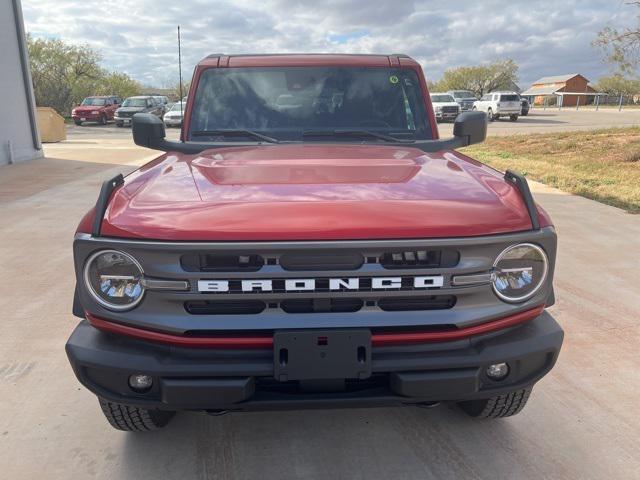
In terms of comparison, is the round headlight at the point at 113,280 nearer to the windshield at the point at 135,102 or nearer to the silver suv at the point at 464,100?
the windshield at the point at 135,102

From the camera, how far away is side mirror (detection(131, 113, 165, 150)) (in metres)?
3.34

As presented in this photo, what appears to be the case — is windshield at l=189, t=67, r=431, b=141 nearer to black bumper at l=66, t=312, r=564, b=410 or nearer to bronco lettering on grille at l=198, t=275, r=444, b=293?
bronco lettering on grille at l=198, t=275, r=444, b=293

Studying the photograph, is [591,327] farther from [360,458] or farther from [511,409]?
[360,458]

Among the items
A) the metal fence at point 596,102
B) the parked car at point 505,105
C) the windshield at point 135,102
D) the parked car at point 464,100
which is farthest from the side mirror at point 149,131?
the metal fence at point 596,102

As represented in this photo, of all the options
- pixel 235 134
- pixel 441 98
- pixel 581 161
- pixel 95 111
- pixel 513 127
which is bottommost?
pixel 513 127

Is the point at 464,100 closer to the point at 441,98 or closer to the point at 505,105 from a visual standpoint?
the point at 505,105

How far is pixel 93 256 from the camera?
2031 millimetres

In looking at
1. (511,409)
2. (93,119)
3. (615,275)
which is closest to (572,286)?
(615,275)

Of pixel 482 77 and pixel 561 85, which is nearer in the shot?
pixel 482 77

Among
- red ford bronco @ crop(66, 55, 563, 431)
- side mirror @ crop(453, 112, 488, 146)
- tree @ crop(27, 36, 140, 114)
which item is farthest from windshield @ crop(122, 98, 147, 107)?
red ford bronco @ crop(66, 55, 563, 431)

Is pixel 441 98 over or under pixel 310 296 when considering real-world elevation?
over

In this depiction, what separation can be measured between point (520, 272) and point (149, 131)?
233 centimetres

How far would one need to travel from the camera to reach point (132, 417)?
8.20 feet

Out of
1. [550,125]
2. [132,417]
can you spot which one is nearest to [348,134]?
[132,417]
